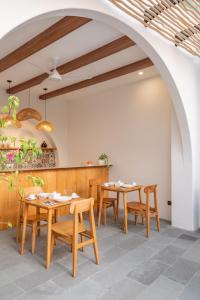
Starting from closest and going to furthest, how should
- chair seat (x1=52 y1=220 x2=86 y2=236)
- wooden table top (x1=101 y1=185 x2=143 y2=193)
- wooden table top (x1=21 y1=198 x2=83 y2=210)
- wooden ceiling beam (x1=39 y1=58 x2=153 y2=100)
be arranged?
chair seat (x1=52 y1=220 x2=86 y2=236), wooden table top (x1=21 y1=198 x2=83 y2=210), wooden table top (x1=101 y1=185 x2=143 y2=193), wooden ceiling beam (x1=39 y1=58 x2=153 y2=100)

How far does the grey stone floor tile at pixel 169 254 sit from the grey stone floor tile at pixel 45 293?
1.34 m

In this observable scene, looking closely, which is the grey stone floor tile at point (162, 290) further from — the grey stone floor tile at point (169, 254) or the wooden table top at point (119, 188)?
the wooden table top at point (119, 188)

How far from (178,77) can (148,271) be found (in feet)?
9.40

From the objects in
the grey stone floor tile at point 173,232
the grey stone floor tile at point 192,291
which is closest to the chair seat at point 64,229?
the grey stone floor tile at point 192,291

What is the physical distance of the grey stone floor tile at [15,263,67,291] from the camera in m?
2.22

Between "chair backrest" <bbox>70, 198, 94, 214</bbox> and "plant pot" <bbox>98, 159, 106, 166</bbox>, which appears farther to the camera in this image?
"plant pot" <bbox>98, 159, 106, 166</bbox>

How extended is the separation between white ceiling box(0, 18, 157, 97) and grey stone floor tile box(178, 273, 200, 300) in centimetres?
320

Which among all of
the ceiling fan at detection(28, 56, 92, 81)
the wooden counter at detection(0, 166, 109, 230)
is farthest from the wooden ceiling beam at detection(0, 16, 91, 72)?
the wooden counter at detection(0, 166, 109, 230)

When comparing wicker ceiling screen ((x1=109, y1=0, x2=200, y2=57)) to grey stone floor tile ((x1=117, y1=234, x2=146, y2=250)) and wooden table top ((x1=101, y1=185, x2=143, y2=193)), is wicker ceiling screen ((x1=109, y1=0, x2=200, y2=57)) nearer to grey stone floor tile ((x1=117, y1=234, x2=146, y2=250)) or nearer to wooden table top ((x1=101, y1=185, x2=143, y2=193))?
wooden table top ((x1=101, y1=185, x2=143, y2=193))

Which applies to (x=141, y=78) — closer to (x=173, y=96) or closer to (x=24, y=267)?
(x=173, y=96)

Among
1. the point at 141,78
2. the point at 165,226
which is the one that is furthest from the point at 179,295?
the point at 141,78

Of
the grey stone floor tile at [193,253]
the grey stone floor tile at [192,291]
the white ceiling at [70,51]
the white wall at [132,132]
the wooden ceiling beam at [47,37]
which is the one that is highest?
the white ceiling at [70,51]

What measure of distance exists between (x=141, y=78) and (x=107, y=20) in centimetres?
267

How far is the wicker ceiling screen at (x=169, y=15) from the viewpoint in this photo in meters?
2.36
